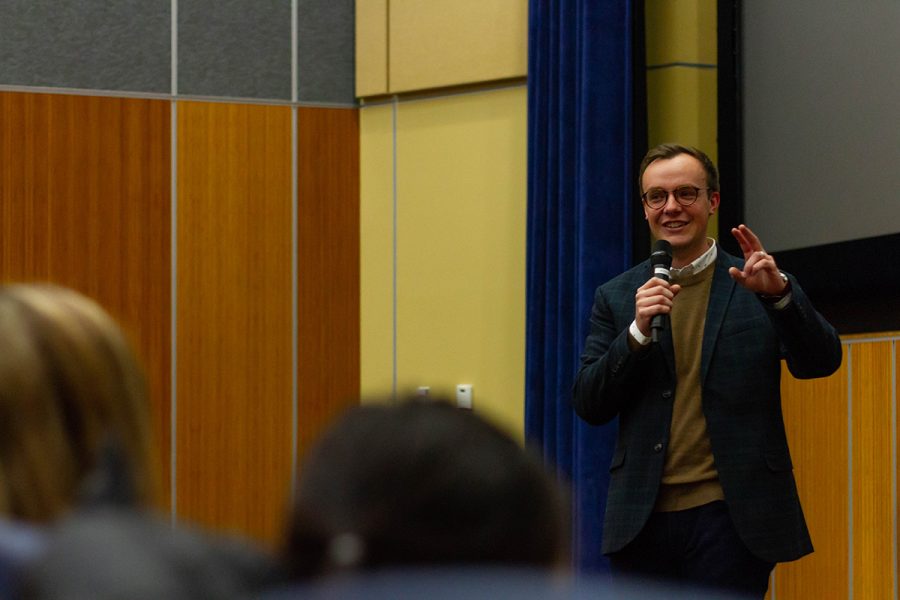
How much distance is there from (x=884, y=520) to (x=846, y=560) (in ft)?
0.63

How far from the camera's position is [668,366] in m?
2.98

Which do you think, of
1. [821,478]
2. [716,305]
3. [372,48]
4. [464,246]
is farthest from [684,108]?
[716,305]

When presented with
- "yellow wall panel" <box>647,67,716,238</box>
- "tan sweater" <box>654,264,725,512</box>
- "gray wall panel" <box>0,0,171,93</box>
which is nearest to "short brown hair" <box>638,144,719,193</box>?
"tan sweater" <box>654,264,725,512</box>

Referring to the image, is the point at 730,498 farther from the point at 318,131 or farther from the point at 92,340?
the point at 318,131

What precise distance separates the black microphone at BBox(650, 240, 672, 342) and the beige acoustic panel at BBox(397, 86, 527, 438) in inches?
77.3

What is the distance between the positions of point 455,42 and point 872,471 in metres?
2.32

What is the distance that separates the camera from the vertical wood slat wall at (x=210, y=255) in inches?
200

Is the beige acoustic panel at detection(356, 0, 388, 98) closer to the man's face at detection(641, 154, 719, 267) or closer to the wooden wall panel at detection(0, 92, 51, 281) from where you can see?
the wooden wall panel at detection(0, 92, 51, 281)

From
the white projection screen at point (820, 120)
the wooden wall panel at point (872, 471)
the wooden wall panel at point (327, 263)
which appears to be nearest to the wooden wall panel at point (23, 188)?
the wooden wall panel at point (327, 263)

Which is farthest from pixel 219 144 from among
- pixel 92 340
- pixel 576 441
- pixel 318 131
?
pixel 92 340

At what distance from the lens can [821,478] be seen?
3914 mm

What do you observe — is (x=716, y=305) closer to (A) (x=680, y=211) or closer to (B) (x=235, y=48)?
(A) (x=680, y=211)

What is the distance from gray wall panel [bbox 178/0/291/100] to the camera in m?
5.20

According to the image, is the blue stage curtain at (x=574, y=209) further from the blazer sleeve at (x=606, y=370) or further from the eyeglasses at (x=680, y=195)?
the eyeglasses at (x=680, y=195)
